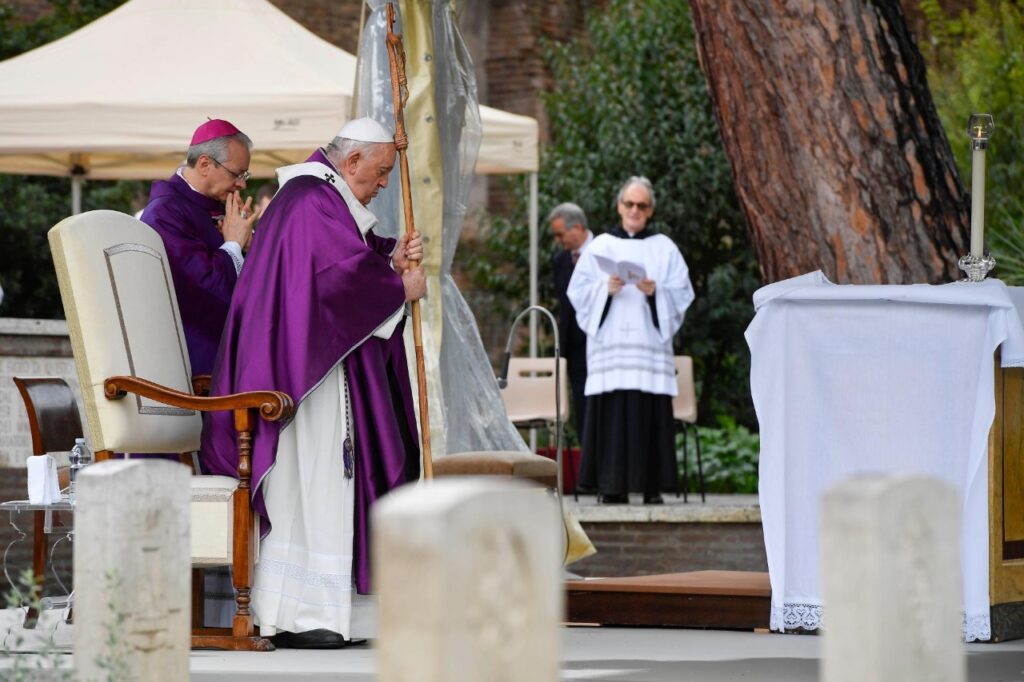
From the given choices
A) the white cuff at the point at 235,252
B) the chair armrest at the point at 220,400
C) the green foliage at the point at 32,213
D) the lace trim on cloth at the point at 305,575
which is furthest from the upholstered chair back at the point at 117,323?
the green foliage at the point at 32,213

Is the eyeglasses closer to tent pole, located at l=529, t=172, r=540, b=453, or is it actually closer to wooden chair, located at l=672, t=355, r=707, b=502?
tent pole, located at l=529, t=172, r=540, b=453

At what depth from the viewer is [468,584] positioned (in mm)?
2508

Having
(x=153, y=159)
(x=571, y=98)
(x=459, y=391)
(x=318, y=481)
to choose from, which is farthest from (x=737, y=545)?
(x=571, y=98)

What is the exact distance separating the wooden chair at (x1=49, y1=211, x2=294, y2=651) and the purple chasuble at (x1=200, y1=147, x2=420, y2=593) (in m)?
0.12

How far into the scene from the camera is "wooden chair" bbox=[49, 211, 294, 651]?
617 cm

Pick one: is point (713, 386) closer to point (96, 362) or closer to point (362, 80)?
point (362, 80)

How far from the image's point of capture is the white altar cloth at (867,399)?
600 centimetres

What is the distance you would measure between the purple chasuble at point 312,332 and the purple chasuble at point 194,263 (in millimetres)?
549

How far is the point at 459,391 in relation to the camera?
8.52m

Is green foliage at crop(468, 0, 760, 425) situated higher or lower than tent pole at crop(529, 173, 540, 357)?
higher

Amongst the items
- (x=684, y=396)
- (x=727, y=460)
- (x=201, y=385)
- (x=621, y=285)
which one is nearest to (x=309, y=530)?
(x=201, y=385)

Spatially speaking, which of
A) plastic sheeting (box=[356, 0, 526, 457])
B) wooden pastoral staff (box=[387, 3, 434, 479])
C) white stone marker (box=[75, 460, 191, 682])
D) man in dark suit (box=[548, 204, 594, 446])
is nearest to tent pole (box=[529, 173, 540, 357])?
man in dark suit (box=[548, 204, 594, 446])

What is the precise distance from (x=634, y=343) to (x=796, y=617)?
5.03 m

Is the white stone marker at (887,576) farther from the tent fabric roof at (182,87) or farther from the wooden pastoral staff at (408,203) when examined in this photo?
the tent fabric roof at (182,87)
